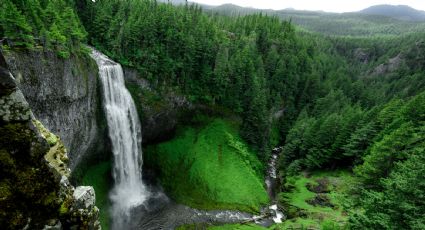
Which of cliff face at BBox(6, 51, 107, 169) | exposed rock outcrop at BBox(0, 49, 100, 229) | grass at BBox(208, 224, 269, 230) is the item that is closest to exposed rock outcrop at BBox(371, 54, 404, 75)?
grass at BBox(208, 224, 269, 230)

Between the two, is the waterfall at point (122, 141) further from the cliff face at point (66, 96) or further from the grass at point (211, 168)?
the grass at point (211, 168)

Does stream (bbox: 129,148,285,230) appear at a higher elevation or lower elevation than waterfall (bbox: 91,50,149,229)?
lower

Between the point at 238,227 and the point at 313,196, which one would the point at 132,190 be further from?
the point at 313,196

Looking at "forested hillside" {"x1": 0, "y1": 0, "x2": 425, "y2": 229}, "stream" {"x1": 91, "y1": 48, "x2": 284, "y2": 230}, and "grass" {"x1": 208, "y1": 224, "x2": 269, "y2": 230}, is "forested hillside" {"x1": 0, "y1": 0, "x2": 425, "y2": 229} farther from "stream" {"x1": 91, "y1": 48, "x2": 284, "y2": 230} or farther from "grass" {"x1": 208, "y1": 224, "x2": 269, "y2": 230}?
"stream" {"x1": 91, "y1": 48, "x2": 284, "y2": 230}

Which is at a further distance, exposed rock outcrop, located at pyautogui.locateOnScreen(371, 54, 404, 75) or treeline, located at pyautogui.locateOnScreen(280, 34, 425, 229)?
exposed rock outcrop, located at pyautogui.locateOnScreen(371, 54, 404, 75)

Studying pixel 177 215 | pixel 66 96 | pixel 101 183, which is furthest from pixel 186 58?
pixel 177 215

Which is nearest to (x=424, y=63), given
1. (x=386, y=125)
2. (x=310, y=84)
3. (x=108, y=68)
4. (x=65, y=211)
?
(x=310, y=84)

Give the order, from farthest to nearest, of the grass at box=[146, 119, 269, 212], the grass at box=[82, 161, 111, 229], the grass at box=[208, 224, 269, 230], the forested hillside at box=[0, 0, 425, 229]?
the grass at box=[146, 119, 269, 212], the grass at box=[208, 224, 269, 230], the grass at box=[82, 161, 111, 229], the forested hillside at box=[0, 0, 425, 229]
